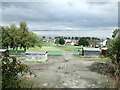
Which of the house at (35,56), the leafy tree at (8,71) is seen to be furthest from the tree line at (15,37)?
the leafy tree at (8,71)

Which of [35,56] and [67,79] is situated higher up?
[35,56]

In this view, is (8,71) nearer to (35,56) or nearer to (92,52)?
(35,56)

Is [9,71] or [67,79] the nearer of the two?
[9,71]

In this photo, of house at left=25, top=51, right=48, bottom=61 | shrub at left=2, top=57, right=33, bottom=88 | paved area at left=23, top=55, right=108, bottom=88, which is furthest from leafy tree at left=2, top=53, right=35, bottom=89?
house at left=25, top=51, right=48, bottom=61

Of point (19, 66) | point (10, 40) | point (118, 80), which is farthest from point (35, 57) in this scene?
point (118, 80)

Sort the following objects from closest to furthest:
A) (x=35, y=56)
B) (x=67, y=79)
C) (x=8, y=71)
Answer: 1. (x=8, y=71)
2. (x=67, y=79)
3. (x=35, y=56)

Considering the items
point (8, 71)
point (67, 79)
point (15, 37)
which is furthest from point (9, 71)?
point (15, 37)

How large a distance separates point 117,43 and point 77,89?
4.47 m

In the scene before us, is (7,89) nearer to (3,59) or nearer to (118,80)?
(3,59)

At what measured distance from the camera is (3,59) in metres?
3.20

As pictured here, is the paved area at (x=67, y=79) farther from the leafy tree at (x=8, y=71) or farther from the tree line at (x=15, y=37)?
the tree line at (x=15, y=37)

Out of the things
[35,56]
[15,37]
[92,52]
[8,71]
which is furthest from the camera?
[15,37]

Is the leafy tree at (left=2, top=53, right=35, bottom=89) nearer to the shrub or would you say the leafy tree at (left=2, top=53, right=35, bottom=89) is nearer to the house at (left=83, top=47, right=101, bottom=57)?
the shrub

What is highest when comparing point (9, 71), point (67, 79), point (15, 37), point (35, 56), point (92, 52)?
point (15, 37)
